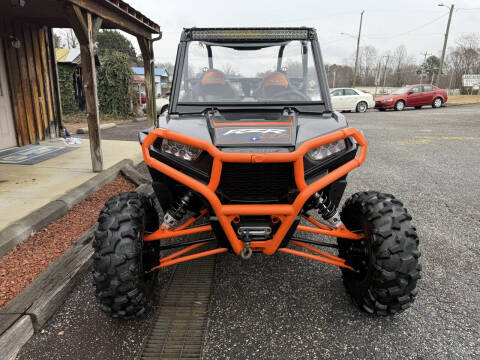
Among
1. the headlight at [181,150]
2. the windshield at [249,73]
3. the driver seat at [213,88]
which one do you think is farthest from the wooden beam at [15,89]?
the headlight at [181,150]

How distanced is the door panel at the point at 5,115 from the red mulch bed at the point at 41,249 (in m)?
4.27

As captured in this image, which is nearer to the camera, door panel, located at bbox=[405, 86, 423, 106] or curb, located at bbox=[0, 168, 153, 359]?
curb, located at bbox=[0, 168, 153, 359]

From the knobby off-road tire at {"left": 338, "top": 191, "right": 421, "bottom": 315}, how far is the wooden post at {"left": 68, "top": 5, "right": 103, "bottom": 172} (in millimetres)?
4506

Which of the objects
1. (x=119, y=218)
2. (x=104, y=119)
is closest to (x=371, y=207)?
(x=119, y=218)

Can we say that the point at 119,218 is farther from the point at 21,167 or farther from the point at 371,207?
the point at 21,167

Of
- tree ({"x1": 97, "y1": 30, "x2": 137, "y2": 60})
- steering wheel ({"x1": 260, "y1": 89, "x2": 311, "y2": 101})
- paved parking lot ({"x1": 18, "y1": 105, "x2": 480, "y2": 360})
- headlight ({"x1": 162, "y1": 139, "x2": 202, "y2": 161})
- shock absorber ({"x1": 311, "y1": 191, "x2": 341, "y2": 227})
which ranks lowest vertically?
paved parking lot ({"x1": 18, "y1": 105, "x2": 480, "y2": 360})

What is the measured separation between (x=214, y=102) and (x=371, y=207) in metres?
1.51

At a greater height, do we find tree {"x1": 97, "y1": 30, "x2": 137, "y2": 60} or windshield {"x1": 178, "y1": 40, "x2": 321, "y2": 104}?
tree {"x1": 97, "y1": 30, "x2": 137, "y2": 60}

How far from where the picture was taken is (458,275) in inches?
121

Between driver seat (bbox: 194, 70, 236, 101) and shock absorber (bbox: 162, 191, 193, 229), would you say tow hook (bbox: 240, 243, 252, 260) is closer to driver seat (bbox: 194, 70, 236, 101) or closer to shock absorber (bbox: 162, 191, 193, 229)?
shock absorber (bbox: 162, 191, 193, 229)

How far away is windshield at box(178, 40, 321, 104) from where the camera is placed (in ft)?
10.4

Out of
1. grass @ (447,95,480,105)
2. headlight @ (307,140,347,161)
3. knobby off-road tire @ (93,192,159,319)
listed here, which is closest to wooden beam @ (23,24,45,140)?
knobby off-road tire @ (93,192,159,319)

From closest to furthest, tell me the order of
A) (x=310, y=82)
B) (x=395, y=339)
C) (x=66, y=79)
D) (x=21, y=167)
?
(x=395, y=339) → (x=310, y=82) → (x=21, y=167) → (x=66, y=79)

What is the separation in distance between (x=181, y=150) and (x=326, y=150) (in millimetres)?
982
